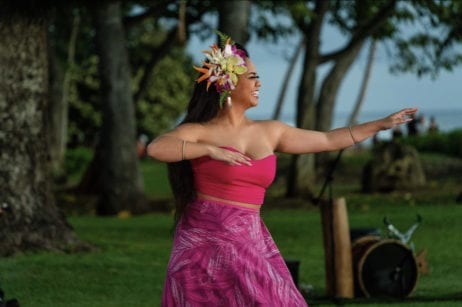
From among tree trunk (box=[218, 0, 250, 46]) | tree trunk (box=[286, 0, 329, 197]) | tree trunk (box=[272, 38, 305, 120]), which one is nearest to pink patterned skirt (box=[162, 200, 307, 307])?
tree trunk (box=[218, 0, 250, 46])

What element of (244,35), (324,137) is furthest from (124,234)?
(324,137)

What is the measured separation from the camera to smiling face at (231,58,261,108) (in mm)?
7152

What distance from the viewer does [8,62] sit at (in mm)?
14164

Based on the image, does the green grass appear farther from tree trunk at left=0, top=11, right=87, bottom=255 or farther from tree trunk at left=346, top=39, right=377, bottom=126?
tree trunk at left=346, top=39, right=377, bottom=126

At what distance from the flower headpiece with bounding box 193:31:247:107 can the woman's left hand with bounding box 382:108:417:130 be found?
861mm

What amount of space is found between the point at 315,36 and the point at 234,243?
60.5 feet

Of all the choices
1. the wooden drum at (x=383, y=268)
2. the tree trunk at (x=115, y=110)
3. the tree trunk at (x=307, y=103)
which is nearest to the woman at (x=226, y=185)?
the wooden drum at (x=383, y=268)

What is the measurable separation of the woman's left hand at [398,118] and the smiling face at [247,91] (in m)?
0.75

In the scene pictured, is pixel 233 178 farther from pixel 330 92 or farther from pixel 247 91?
pixel 330 92

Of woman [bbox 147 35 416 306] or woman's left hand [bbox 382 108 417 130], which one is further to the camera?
woman's left hand [bbox 382 108 417 130]

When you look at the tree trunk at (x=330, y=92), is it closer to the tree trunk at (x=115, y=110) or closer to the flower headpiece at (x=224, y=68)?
the tree trunk at (x=115, y=110)

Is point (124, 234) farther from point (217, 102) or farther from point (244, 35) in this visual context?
point (217, 102)

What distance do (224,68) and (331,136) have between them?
754 millimetres

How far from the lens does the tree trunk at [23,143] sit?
14109 mm
